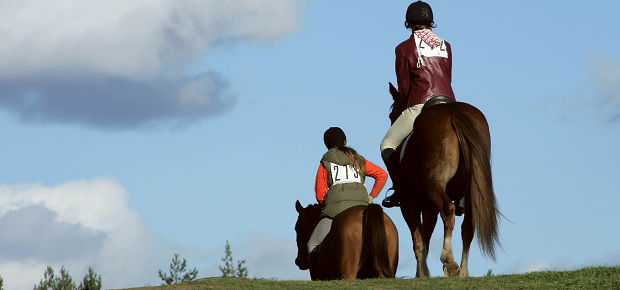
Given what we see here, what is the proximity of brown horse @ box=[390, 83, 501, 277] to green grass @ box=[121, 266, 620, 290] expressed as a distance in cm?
51

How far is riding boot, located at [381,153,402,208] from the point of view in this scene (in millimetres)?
10398

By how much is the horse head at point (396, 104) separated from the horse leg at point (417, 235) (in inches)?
53.6

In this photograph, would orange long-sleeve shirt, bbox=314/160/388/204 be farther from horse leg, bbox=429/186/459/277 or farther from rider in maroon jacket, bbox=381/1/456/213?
horse leg, bbox=429/186/459/277

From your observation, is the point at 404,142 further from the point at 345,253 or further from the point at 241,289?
the point at 241,289

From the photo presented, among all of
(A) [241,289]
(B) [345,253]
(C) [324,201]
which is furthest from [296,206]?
(A) [241,289]

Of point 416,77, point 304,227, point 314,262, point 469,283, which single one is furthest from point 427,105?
point 304,227

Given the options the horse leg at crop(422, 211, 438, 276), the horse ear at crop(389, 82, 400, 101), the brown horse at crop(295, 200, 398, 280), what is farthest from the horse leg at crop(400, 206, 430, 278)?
the horse ear at crop(389, 82, 400, 101)

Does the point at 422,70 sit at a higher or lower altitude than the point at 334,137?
higher

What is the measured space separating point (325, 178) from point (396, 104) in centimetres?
167

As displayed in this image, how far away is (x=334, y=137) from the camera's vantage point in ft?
35.1

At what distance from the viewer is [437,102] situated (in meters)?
10.0

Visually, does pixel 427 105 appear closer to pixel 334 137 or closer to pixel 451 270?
pixel 334 137

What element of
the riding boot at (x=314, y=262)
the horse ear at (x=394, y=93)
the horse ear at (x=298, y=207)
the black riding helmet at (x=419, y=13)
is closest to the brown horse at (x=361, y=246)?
the riding boot at (x=314, y=262)

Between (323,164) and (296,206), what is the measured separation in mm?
1541
